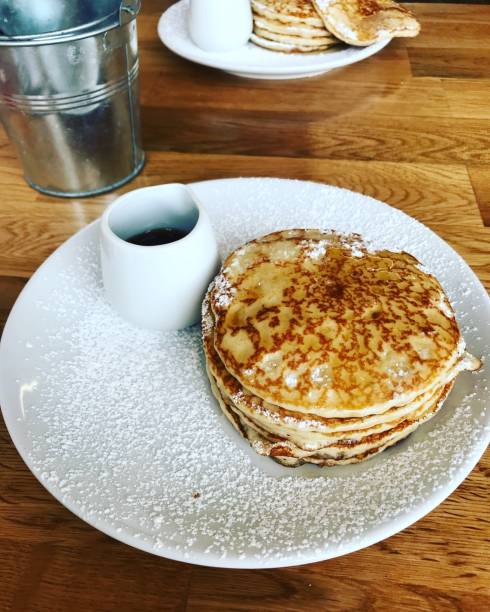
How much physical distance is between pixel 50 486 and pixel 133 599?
162mm

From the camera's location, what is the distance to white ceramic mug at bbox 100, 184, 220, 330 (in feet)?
2.71

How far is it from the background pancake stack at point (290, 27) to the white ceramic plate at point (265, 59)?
2 cm

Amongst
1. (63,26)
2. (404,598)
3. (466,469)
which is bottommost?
(404,598)

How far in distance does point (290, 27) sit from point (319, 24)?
0.08 meters

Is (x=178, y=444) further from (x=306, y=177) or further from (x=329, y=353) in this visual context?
(x=306, y=177)

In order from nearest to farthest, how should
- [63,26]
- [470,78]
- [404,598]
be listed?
1. [404,598]
2. [63,26]
3. [470,78]

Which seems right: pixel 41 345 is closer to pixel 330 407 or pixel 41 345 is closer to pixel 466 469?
pixel 330 407

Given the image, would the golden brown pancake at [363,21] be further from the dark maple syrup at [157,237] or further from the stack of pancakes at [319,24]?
the dark maple syrup at [157,237]

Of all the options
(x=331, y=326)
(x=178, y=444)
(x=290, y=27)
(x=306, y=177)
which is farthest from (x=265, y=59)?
(x=178, y=444)

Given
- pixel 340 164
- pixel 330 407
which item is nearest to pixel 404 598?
pixel 330 407

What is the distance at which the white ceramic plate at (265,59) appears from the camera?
143 cm

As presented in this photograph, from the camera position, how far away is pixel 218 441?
0.75 meters

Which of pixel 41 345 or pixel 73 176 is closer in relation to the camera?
pixel 41 345

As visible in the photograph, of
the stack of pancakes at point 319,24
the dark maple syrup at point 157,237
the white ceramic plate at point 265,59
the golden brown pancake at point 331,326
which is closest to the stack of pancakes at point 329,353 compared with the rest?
the golden brown pancake at point 331,326
